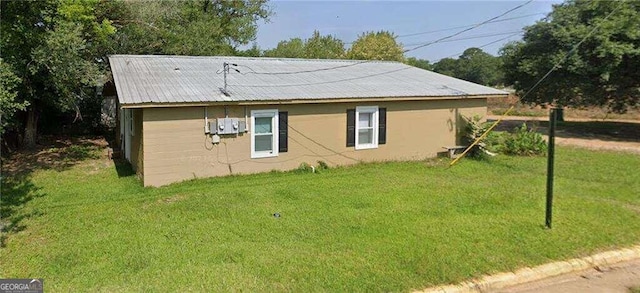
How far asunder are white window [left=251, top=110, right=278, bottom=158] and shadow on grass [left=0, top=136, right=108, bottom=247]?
15.3 feet

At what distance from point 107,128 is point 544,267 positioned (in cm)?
1949

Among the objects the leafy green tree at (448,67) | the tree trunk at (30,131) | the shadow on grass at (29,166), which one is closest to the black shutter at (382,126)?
the shadow on grass at (29,166)

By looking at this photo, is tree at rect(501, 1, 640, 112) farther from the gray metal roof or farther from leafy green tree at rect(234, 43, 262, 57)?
leafy green tree at rect(234, 43, 262, 57)

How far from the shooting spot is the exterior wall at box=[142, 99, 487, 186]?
394 inches

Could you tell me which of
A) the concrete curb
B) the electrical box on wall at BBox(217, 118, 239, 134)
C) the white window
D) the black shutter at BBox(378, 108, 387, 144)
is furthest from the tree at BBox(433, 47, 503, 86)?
the concrete curb

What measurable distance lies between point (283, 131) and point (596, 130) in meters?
17.8

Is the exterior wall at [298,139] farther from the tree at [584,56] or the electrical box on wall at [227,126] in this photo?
the tree at [584,56]

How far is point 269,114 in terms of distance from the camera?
1127 cm

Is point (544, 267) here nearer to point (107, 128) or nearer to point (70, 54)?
point (70, 54)

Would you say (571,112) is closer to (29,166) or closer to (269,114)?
(269,114)

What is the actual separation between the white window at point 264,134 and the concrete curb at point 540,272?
7.07 metres

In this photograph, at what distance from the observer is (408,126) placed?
1351cm

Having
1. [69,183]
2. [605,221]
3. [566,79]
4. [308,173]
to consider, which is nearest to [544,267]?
[605,221]

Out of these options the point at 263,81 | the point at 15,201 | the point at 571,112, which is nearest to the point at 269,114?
the point at 263,81
